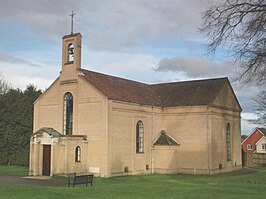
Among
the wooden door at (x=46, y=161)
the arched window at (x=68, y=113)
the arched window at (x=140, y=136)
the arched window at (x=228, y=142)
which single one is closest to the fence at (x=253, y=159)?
the arched window at (x=228, y=142)

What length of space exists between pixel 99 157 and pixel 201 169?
1051cm

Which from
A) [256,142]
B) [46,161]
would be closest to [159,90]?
[46,161]

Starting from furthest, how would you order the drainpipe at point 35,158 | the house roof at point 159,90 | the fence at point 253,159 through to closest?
the fence at point 253,159, the house roof at point 159,90, the drainpipe at point 35,158

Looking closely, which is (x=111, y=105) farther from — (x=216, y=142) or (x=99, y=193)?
(x=99, y=193)

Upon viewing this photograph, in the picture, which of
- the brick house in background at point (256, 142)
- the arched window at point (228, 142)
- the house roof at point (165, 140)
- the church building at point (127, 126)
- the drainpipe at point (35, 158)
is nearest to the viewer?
the church building at point (127, 126)

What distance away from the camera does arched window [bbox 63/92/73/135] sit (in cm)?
3375

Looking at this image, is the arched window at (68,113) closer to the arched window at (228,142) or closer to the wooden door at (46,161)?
the wooden door at (46,161)

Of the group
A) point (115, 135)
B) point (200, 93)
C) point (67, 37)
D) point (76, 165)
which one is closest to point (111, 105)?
point (115, 135)

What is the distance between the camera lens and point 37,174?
105 ft

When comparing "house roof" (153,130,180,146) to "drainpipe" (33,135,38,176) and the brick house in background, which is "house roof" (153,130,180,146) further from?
the brick house in background

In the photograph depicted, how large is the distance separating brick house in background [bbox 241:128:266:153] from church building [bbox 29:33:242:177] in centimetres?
3287

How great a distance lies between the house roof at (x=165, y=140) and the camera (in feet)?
119

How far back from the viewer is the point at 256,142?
2862 inches

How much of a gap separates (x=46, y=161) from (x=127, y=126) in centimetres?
780
